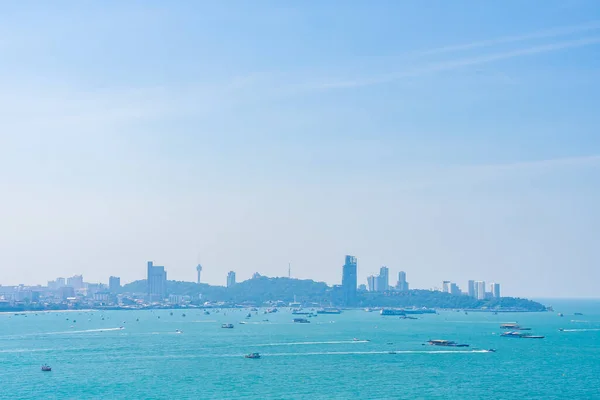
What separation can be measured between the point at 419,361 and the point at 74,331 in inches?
2981

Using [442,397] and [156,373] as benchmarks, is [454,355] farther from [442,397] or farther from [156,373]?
[156,373]

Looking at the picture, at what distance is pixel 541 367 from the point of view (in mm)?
87562

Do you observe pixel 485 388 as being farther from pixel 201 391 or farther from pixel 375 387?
pixel 201 391

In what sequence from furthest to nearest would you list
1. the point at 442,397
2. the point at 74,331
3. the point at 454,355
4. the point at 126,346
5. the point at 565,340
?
the point at 74,331 → the point at 565,340 → the point at 126,346 → the point at 454,355 → the point at 442,397

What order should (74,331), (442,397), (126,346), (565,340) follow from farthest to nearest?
1. (74,331)
2. (565,340)
3. (126,346)
4. (442,397)

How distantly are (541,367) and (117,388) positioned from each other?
156 feet

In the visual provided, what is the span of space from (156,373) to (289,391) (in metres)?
17.2

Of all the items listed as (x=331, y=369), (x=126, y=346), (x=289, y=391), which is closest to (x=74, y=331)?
(x=126, y=346)

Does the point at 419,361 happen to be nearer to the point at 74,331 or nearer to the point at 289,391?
the point at 289,391

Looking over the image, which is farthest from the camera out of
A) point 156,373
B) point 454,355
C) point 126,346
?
point 126,346

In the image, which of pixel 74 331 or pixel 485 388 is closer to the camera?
pixel 485 388

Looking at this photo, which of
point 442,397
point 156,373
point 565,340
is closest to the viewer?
point 442,397

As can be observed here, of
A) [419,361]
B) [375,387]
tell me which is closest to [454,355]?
[419,361]

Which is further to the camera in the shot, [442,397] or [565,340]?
[565,340]
